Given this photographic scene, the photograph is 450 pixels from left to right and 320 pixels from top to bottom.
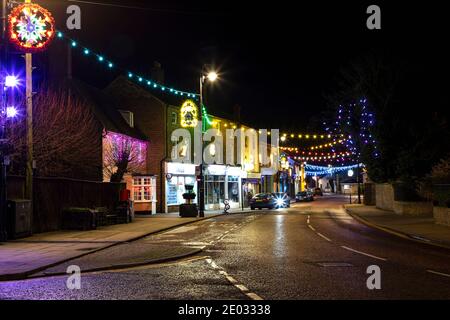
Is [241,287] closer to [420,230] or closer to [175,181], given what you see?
[420,230]

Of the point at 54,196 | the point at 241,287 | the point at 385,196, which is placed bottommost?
the point at 241,287

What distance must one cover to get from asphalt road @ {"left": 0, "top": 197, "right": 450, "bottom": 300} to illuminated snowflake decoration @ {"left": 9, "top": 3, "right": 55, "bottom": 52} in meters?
7.57

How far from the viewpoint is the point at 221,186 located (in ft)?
165

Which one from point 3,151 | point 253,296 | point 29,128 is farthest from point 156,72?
point 253,296

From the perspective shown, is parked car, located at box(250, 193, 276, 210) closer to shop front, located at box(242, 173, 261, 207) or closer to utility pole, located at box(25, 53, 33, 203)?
shop front, located at box(242, 173, 261, 207)

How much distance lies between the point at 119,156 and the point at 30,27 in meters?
15.7

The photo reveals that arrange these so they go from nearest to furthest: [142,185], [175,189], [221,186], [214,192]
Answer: [142,185] < [175,189] < [214,192] < [221,186]

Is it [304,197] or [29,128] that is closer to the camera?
[29,128]

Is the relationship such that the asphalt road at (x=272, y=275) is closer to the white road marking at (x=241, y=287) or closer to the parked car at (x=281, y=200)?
the white road marking at (x=241, y=287)

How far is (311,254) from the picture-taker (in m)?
14.8

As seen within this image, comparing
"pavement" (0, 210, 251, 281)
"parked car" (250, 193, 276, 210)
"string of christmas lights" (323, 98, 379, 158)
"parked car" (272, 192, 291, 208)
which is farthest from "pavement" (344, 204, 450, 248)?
"parked car" (272, 192, 291, 208)

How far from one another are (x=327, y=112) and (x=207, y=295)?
41951 millimetres
